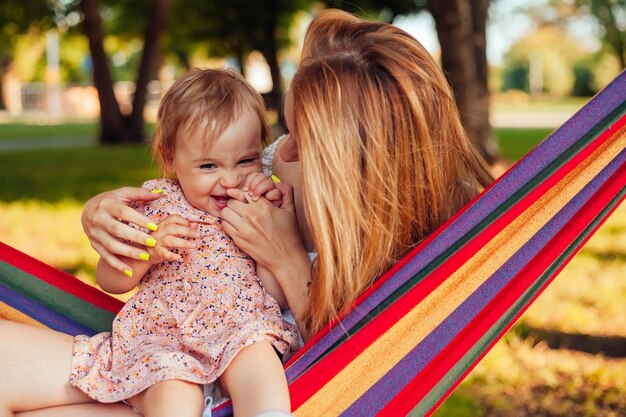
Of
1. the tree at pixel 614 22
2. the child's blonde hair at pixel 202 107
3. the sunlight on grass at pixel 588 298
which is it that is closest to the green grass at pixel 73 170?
the sunlight on grass at pixel 588 298

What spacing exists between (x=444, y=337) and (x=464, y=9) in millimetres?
5918

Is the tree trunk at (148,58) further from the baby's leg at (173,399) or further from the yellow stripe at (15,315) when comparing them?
the baby's leg at (173,399)

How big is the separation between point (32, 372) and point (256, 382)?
49 centimetres

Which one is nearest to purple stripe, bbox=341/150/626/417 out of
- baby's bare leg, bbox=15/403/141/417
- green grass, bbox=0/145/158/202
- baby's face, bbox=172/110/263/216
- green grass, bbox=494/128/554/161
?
baby's bare leg, bbox=15/403/141/417

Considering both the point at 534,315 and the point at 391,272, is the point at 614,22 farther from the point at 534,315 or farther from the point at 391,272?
the point at 391,272

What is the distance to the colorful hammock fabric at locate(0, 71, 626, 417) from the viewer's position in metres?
1.65

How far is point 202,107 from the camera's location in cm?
185

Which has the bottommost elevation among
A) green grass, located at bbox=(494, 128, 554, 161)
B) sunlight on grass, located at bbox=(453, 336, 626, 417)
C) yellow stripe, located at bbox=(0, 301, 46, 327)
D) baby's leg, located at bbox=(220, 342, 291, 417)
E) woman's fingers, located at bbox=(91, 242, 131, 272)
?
green grass, located at bbox=(494, 128, 554, 161)

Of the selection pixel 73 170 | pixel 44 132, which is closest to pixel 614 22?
pixel 44 132

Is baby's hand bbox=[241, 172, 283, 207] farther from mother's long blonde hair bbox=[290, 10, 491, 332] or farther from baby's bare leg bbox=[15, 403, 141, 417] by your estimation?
baby's bare leg bbox=[15, 403, 141, 417]

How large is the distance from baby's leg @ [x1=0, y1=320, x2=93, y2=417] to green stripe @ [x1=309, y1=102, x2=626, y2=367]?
1.71 ft

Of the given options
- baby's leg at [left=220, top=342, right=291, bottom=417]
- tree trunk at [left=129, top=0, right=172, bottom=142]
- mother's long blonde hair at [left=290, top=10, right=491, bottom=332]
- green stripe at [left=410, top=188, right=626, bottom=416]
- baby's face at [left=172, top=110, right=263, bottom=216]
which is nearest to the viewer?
baby's leg at [left=220, top=342, right=291, bottom=417]

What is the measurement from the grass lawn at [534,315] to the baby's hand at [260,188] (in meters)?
1.39

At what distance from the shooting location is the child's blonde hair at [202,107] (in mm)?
1850
